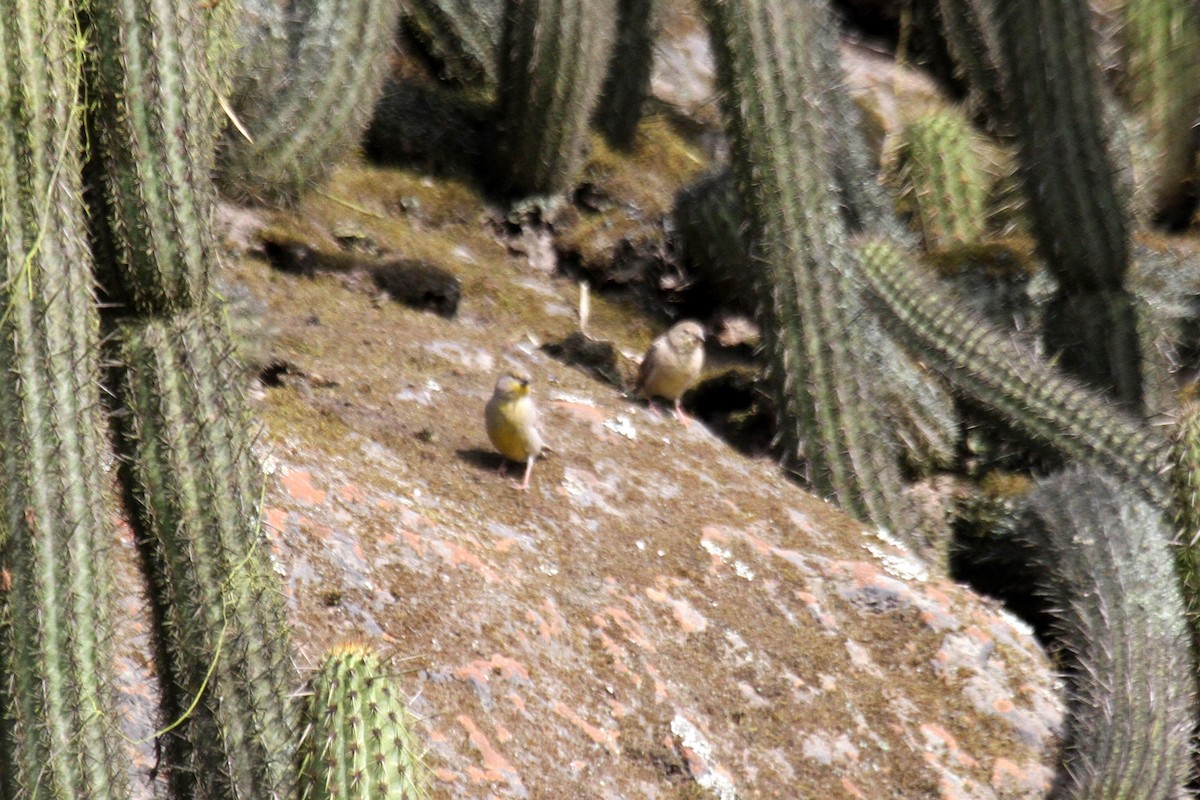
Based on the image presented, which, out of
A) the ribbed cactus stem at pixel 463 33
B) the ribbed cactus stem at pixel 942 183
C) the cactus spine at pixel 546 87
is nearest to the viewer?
the cactus spine at pixel 546 87

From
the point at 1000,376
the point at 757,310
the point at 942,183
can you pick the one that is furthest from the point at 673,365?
the point at 942,183

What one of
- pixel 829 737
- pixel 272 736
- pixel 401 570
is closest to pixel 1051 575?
pixel 829 737

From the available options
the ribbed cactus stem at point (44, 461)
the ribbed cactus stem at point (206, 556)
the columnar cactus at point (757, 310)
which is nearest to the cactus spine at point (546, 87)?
the columnar cactus at point (757, 310)

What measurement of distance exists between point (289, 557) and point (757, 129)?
9.18 ft

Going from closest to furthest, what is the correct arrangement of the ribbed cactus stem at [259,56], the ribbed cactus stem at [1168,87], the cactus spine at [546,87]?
1. the ribbed cactus stem at [259,56]
2. the cactus spine at [546,87]
3. the ribbed cactus stem at [1168,87]

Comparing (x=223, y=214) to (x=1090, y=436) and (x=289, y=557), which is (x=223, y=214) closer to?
(x=289, y=557)

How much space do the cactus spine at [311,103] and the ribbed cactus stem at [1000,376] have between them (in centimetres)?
239

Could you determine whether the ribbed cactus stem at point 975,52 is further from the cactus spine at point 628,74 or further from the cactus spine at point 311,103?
the cactus spine at point 311,103

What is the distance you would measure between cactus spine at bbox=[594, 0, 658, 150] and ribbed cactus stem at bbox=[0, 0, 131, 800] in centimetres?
559

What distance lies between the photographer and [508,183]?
315 inches

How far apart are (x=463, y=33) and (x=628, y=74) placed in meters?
0.93

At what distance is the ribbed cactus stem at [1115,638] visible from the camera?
16.4 feet

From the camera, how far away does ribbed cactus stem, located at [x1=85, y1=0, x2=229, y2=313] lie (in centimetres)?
313

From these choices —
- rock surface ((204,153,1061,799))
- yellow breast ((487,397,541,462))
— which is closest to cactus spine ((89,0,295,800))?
rock surface ((204,153,1061,799))
